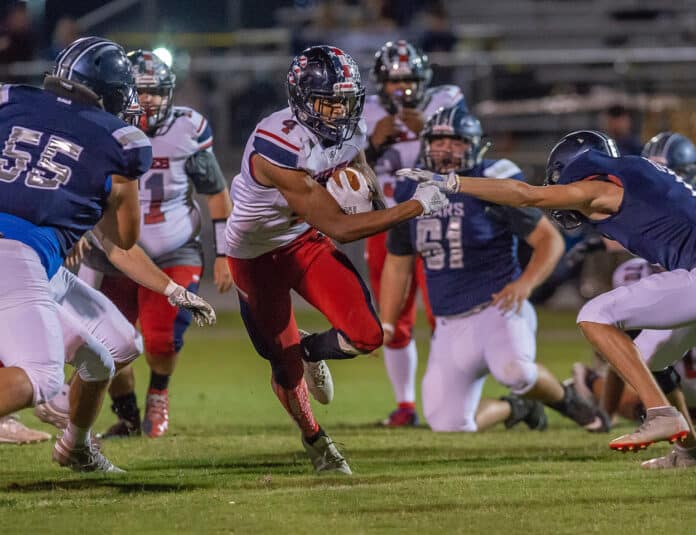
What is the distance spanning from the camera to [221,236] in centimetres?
693

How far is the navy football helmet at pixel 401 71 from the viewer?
326 inches

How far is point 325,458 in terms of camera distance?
5727 millimetres

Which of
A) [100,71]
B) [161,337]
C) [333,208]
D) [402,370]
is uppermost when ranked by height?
[100,71]

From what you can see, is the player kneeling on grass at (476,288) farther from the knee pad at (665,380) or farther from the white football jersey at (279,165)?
the white football jersey at (279,165)

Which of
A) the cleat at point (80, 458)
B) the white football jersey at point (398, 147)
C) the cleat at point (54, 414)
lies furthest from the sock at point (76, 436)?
the white football jersey at point (398, 147)

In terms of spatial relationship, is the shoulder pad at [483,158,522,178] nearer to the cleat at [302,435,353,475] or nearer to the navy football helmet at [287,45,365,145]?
the navy football helmet at [287,45,365,145]

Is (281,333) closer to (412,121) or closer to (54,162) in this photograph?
(54,162)

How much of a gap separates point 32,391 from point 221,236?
2520 millimetres

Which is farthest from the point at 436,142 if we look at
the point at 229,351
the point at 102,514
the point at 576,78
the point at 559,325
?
the point at 576,78

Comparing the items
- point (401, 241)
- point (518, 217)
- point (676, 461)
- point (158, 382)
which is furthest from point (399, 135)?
point (676, 461)

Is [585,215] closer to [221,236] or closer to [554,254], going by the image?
[554,254]

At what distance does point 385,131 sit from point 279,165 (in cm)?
280

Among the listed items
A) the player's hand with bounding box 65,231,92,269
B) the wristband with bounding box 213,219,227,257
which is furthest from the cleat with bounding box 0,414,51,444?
the wristband with bounding box 213,219,227,257

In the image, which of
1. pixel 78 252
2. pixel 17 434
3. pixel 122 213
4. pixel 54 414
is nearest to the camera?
pixel 122 213
